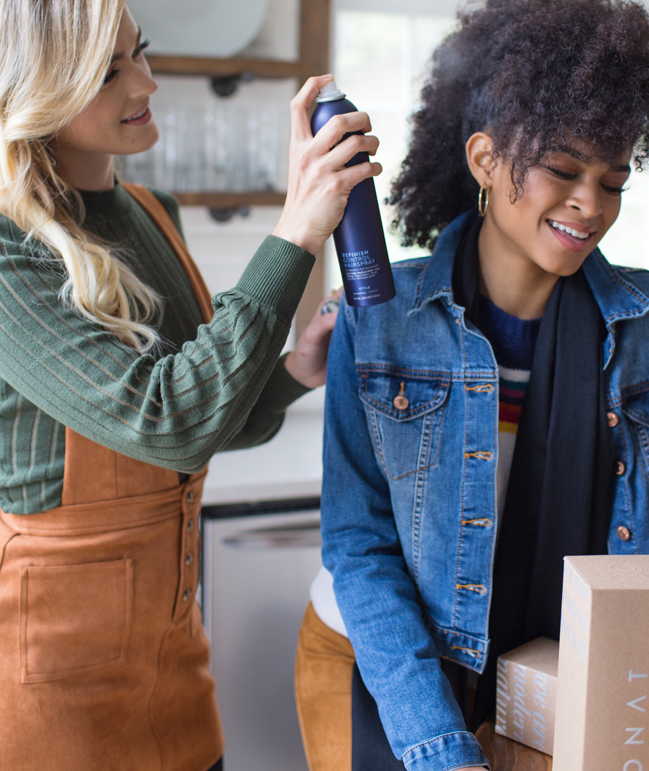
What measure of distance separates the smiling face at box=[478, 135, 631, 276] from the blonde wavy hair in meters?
0.49

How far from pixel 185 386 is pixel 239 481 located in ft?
3.07

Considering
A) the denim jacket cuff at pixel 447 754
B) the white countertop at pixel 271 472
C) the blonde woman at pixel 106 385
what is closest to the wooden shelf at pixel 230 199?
the white countertop at pixel 271 472

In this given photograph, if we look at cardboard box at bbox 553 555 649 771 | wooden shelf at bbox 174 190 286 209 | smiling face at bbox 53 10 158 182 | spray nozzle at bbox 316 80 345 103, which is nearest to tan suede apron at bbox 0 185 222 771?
smiling face at bbox 53 10 158 182

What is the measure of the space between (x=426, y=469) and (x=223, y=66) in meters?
1.50

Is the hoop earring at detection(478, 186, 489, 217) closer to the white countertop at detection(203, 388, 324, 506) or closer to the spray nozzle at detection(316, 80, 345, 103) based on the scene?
the spray nozzle at detection(316, 80, 345, 103)

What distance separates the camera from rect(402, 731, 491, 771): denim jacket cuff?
1.03 m

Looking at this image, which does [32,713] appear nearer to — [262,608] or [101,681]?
[101,681]

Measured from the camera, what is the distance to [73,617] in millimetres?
1167

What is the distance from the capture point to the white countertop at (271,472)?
1904 millimetres

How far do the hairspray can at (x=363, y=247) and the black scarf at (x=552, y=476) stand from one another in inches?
7.7

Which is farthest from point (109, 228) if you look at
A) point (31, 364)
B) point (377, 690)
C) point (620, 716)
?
point (620, 716)

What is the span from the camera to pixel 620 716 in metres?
0.80

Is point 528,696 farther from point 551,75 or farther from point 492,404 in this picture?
point 551,75

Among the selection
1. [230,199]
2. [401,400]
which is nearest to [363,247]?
[401,400]
